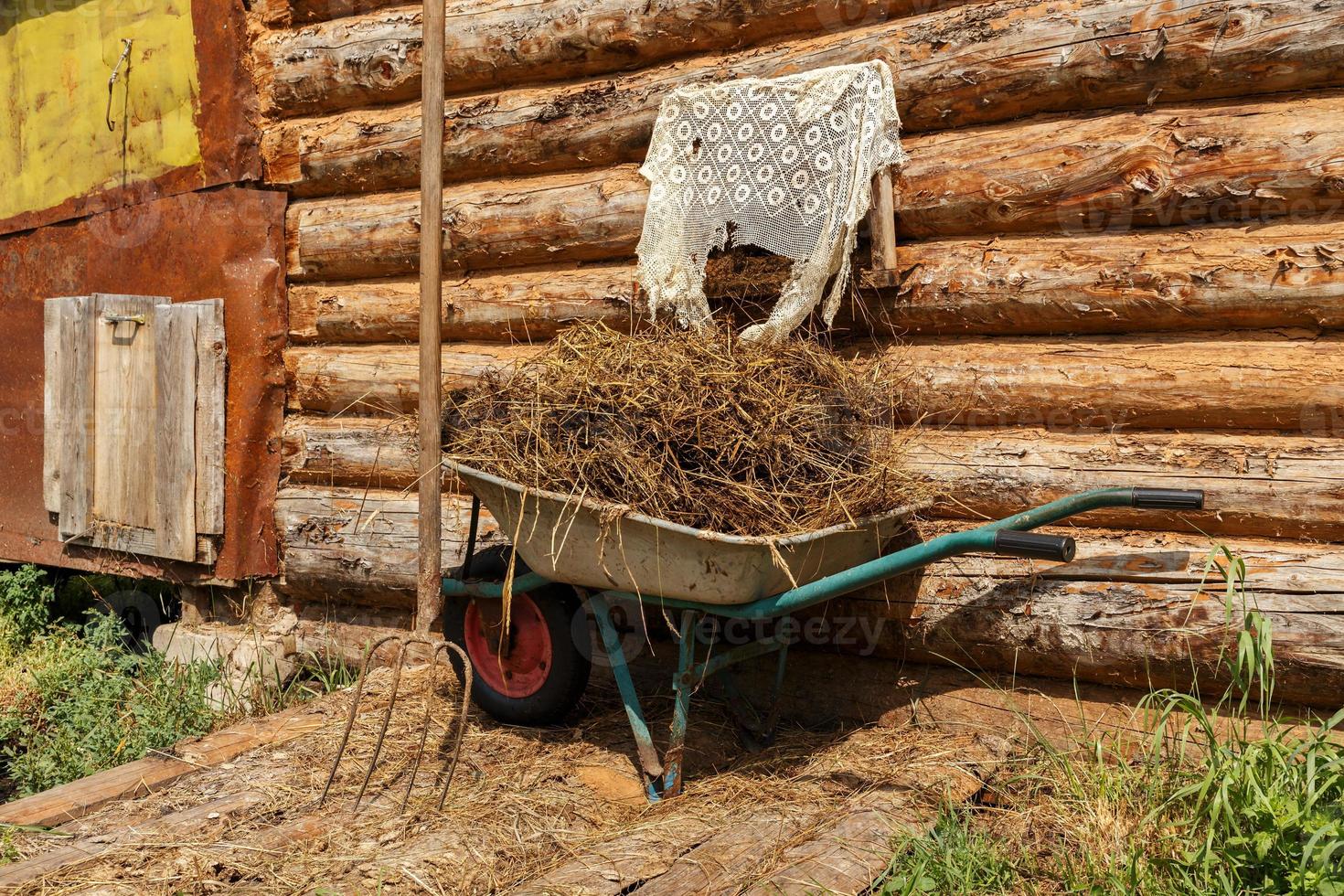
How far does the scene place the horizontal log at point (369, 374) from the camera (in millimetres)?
4344

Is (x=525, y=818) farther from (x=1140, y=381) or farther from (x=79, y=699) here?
(x=79, y=699)

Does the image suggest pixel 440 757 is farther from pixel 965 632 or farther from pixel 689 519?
pixel 965 632

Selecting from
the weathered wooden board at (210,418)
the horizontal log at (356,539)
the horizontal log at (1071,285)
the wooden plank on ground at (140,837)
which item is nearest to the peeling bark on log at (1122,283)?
the horizontal log at (1071,285)

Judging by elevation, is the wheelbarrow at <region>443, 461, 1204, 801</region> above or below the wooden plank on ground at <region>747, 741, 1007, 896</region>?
above

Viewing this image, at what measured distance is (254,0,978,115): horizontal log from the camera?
3.69 meters

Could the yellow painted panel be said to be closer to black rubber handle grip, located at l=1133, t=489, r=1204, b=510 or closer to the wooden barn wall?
the wooden barn wall

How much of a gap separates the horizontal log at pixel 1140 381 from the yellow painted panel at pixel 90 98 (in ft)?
11.3

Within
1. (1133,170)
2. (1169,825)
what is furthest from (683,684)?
(1133,170)

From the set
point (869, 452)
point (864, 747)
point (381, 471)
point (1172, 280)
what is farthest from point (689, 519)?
point (381, 471)

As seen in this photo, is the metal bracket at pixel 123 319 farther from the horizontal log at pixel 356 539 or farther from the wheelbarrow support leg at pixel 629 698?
the wheelbarrow support leg at pixel 629 698

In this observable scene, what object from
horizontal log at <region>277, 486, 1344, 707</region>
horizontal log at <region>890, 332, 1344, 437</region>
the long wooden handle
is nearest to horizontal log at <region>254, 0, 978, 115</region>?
the long wooden handle

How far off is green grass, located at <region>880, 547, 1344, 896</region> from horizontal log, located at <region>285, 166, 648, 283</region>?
2.23 meters

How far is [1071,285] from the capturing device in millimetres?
3193

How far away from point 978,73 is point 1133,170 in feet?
1.80
